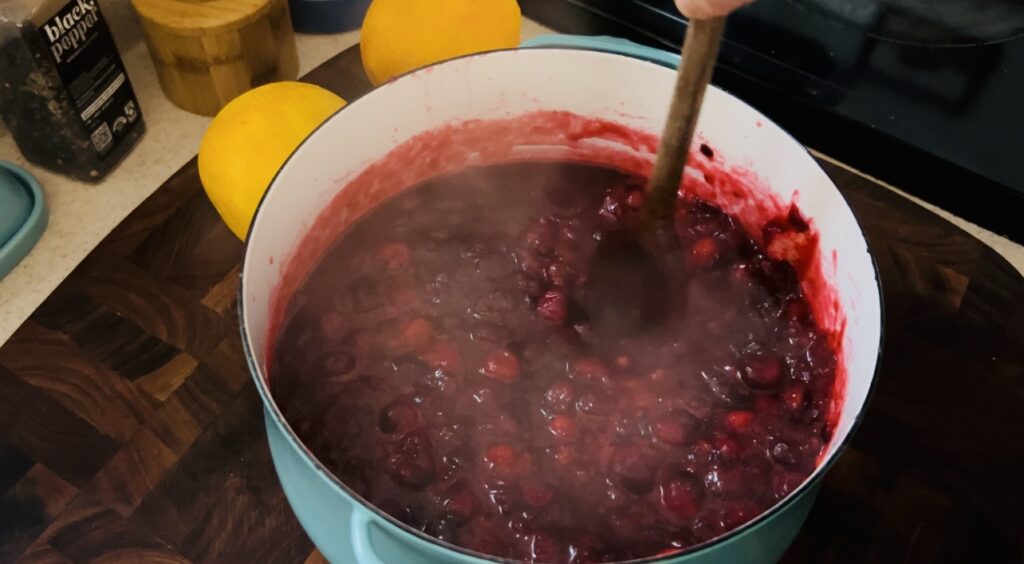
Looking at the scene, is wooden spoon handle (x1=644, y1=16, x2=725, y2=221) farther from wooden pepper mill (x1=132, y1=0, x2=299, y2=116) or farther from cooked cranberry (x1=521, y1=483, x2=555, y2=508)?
wooden pepper mill (x1=132, y1=0, x2=299, y2=116)

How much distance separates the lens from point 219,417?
899 mm

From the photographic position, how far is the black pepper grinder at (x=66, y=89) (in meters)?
0.93

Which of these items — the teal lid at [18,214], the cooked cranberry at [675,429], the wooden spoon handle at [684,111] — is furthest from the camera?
the teal lid at [18,214]

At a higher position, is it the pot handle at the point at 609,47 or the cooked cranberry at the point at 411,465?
the pot handle at the point at 609,47

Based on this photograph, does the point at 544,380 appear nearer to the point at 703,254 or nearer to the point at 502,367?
the point at 502,367

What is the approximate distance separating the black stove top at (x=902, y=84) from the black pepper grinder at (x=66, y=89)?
0.63 m

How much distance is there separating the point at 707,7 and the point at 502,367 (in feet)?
1.18

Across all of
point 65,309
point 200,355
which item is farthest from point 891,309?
point 65,309

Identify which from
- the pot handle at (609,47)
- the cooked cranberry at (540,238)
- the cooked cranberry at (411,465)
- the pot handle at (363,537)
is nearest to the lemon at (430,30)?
the pot handle at (609,47)

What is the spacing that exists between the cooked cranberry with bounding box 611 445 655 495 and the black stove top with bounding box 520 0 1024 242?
530mm

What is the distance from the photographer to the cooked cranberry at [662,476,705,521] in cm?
74

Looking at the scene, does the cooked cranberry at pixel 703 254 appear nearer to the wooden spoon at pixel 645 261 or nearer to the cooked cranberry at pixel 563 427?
the wooden spoon at pixel 645 261

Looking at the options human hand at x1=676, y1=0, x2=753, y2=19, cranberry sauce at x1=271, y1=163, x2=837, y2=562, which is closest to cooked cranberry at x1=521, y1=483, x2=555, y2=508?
cranberry sauce at x1=271, y1=163, x2=837, y2=562

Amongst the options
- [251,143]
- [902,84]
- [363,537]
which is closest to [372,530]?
[363,537]
